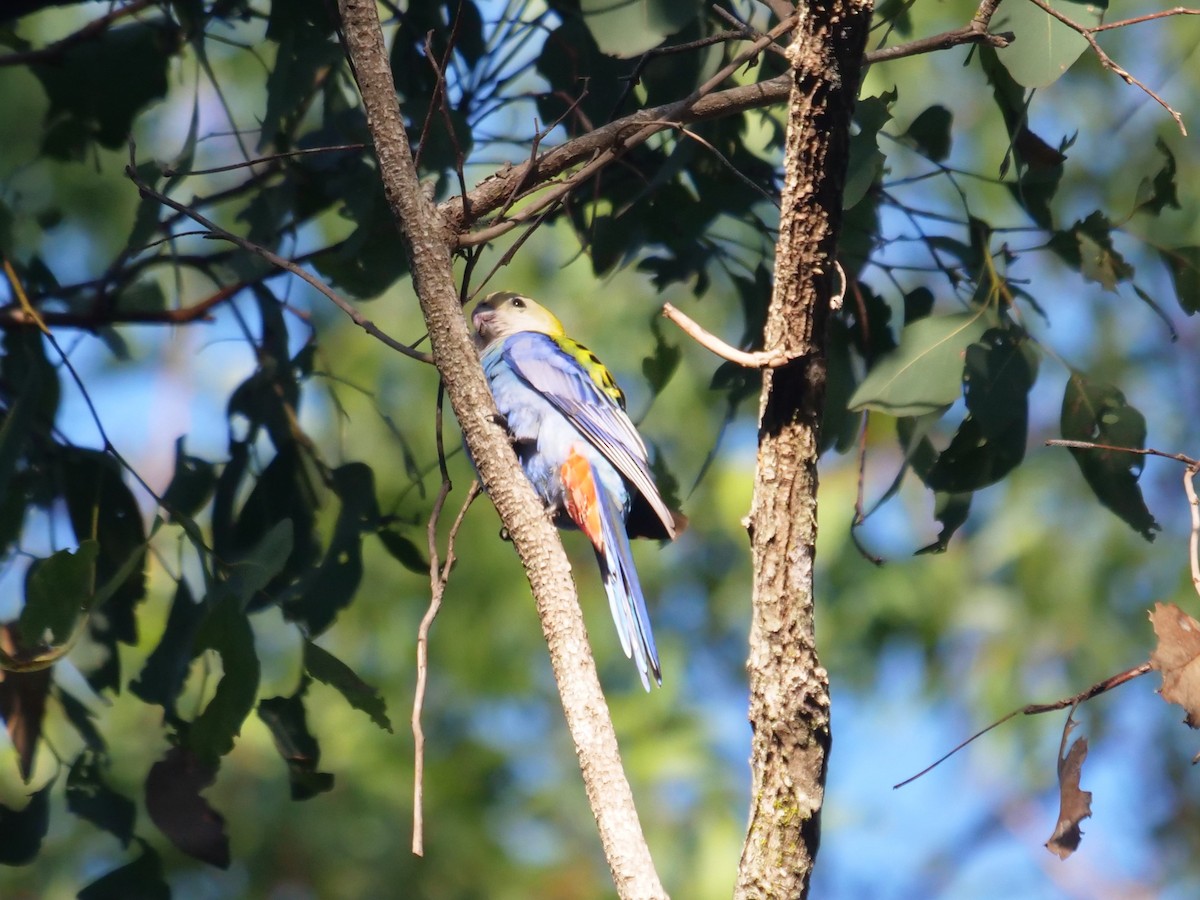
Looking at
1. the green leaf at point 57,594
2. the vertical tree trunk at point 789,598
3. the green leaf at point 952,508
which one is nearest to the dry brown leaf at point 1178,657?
the vertical tree trunk at point 789,598

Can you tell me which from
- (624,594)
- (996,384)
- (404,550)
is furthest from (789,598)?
(404,550)

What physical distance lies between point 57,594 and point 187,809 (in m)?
0.53

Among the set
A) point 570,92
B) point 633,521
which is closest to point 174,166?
point 570,92

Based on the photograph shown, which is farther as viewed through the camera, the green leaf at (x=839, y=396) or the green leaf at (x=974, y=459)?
the green leaf at (x=839, y=396)

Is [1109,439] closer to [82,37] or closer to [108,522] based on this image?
[108,522]

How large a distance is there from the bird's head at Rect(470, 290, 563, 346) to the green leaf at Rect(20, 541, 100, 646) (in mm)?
2263

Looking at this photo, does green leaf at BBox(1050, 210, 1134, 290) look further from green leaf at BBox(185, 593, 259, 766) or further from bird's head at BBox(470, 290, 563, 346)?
bird's head at BBox(470, 290, 563, 346)

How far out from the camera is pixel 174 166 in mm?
2797

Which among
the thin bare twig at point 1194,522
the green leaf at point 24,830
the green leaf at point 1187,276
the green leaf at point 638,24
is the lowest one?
the green leaf at point 24,830

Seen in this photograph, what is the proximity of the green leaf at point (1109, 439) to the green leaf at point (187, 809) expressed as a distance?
78.9 inches

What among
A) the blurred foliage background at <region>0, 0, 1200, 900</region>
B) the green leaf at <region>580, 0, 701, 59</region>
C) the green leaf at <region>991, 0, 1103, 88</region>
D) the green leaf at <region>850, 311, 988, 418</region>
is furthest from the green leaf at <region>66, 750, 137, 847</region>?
the green leaf at <region>991, 0, 1103, 88</region>

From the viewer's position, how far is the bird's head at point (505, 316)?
4.65 m

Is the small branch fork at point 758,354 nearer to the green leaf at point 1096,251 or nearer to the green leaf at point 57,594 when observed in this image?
the green leaf at point 1096,251

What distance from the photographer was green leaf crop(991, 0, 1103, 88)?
2.34m
